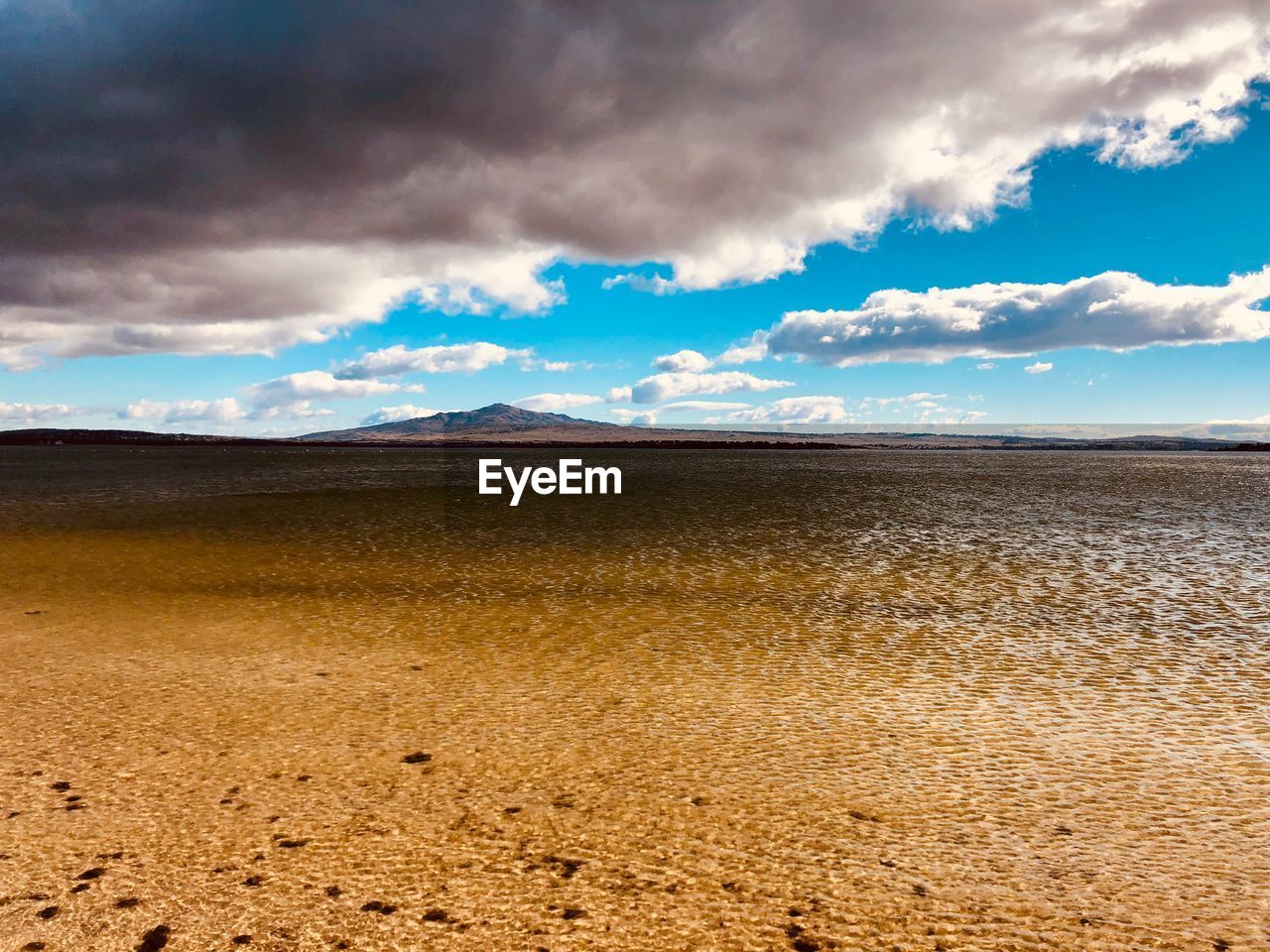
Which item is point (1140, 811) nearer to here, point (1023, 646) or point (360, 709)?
point (1023, 646)

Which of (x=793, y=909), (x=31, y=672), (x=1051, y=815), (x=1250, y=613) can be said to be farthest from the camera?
(x=1250, y=613)

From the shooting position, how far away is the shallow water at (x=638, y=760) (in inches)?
195

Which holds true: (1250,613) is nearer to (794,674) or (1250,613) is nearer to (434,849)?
(794,674)

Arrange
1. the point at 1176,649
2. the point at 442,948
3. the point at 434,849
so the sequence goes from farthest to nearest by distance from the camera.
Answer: the point at 1176,649 → the point at 434,849 → the point at 442,948

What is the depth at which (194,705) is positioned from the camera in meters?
8.92

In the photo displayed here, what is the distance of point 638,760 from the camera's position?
7.41 m

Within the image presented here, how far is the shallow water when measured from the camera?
16.3 feet

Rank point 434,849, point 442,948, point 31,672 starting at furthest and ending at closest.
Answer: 1. point 31,672
2. point 434,849
3. point 442,948

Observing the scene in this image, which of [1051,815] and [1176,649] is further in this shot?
[1176,649]

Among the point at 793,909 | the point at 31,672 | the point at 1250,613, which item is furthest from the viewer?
the point at 1250,613

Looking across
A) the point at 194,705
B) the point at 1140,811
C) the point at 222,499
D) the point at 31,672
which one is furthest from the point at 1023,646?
the point at 222,499

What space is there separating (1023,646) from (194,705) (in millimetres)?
11549

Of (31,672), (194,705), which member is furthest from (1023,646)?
(31,672)

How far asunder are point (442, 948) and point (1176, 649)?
11524mm
